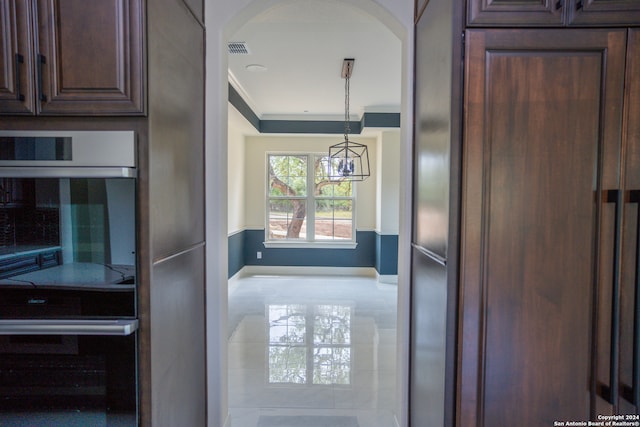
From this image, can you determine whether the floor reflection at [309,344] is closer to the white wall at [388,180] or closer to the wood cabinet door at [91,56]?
the white wall at [388,180]

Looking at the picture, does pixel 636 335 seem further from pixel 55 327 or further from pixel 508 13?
pixel 55 327

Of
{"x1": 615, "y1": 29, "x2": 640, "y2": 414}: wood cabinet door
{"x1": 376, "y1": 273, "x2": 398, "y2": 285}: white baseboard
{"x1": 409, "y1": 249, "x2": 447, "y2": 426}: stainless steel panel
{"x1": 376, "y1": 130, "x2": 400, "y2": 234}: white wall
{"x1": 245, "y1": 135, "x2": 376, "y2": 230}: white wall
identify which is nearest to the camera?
{"x1": 615, "y1": 29, "x2": 640, "y2": 414}: wood cabinet door

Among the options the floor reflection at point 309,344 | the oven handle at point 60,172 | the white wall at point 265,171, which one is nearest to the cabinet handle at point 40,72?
the oven handle at point 60,172

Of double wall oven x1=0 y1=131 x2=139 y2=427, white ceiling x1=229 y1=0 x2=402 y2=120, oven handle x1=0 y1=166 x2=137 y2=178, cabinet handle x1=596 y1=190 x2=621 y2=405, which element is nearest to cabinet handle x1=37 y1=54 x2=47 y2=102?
double wall oven x1=0 y1=131 x2=139 y2=427

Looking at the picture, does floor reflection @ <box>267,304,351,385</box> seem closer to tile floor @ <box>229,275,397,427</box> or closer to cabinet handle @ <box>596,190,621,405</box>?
tile floor @ <box>229,275,397,427</box>

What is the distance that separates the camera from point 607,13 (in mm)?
1205

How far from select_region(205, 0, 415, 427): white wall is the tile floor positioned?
55cm

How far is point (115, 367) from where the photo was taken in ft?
4.22

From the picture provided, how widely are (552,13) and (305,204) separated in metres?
5.90

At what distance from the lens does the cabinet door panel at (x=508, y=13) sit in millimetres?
1209

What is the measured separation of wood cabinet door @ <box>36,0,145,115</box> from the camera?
1.22m

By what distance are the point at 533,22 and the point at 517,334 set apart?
110cm

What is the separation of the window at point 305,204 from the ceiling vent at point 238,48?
140 inches

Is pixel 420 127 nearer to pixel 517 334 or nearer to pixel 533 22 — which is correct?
pixel 533 22
